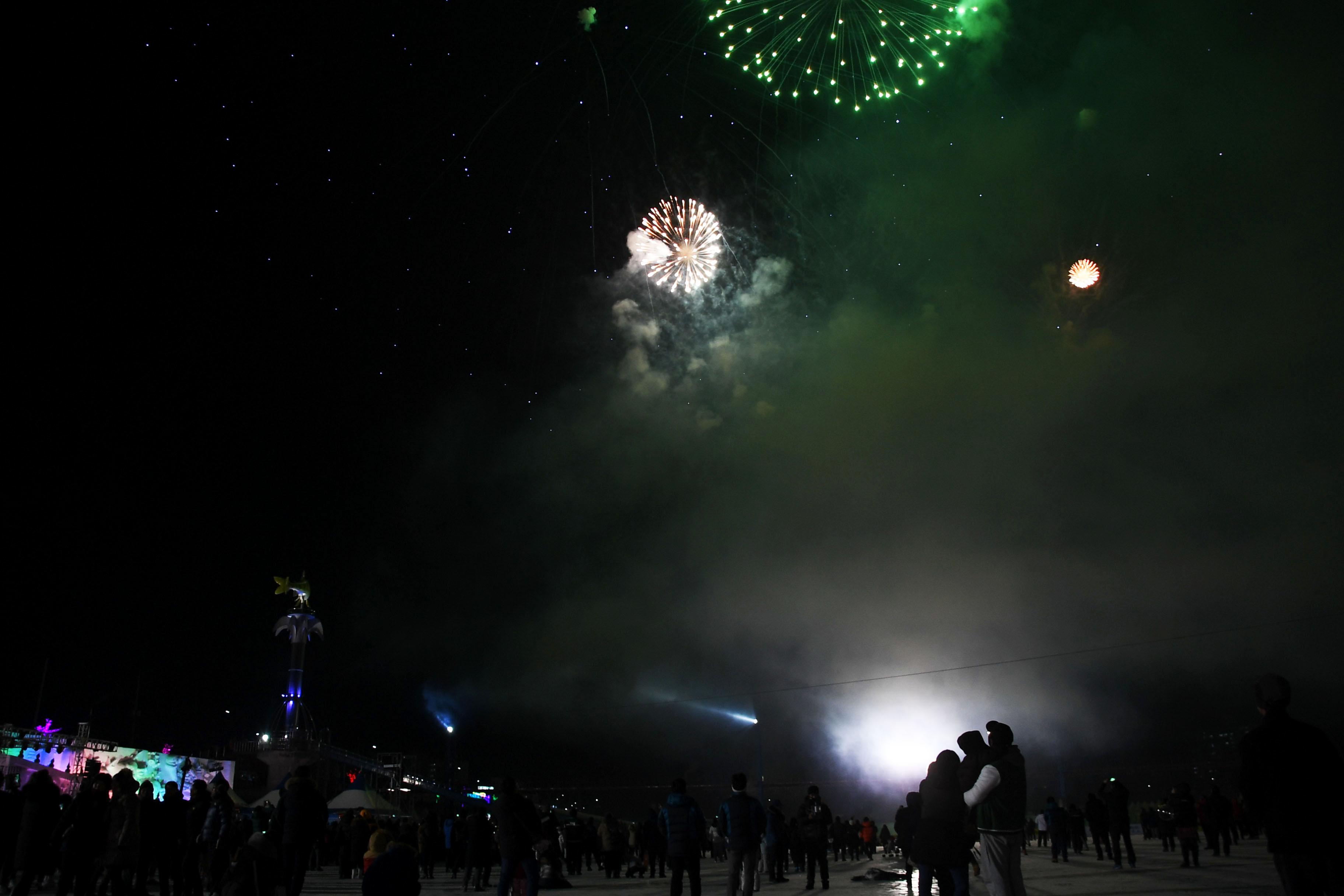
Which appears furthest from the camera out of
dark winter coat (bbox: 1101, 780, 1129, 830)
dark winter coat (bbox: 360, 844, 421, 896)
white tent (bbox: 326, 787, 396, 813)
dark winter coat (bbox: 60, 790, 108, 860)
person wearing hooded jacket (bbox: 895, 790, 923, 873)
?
white tent (bbox: 326, 787, 396, 813)

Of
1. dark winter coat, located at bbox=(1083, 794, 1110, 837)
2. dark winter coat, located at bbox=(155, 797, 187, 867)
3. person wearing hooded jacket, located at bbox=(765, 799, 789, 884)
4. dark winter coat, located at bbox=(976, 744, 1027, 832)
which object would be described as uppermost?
dark winter coat, located at bbox=(976, 744, 1027, 832)

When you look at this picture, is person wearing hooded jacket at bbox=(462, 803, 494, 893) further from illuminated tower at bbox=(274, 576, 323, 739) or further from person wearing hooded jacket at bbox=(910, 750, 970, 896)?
illuminated tower at bbox=(274, 576, 323, 739)

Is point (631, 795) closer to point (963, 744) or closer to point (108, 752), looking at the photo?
point (108, 752)

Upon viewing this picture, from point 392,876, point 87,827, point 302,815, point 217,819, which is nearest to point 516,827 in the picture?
point 302,815

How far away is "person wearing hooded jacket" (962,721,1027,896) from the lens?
5.16 metres

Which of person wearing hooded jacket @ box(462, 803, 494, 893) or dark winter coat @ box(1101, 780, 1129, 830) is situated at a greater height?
dark winter coat @ box(1101, 780, 1129, 830)

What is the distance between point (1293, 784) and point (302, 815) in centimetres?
810

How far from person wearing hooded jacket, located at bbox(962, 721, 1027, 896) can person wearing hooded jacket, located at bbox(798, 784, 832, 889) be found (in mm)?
8457

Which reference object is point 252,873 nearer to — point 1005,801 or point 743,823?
point 743,823

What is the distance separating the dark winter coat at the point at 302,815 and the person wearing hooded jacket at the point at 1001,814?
6.14m

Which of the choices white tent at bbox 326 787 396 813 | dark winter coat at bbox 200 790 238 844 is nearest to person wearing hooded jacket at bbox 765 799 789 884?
dark winter coat at bbox 200 790 238 844

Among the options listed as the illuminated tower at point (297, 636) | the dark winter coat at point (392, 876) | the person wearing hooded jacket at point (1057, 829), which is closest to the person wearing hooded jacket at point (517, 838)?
the dark winter coat at point (392, 876)

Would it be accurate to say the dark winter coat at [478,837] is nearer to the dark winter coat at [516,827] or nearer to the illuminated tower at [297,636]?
the dark winter coat at [516,827]

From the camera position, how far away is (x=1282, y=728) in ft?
14.5
